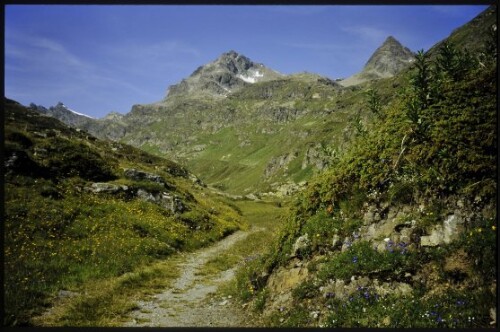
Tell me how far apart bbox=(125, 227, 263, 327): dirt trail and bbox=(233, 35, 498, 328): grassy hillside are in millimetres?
1065

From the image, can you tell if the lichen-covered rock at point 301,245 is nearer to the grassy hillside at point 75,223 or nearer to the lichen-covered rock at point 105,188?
the grassy hillside at point 75,223

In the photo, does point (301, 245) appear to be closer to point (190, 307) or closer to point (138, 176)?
point (190, 307)

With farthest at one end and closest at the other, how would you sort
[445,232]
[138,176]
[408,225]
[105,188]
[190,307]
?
[138,176] → [105,188] → [190,307] → [408,225] → [445,232]

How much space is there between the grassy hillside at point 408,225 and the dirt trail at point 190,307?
3.49ft

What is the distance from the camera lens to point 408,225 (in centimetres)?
1105

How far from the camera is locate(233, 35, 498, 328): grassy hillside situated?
9.30 metres

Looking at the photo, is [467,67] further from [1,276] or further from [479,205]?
[1,276]

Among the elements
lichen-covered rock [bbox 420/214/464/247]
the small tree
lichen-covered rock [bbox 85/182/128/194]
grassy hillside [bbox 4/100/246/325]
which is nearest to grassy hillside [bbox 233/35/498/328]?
lichen-covered rock [bbox 420/214/464/247]

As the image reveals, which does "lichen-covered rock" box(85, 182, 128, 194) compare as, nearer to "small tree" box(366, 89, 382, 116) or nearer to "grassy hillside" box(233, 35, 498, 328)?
"grassy hillside" box(233, 35, 498, 328)

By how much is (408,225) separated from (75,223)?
804 inches

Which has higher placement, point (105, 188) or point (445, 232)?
point (105, 188)

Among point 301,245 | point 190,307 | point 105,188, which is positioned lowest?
point 190,307

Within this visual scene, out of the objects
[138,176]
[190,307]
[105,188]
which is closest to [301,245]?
[190,307]

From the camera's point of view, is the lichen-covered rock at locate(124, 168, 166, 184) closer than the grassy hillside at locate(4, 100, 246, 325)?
No
